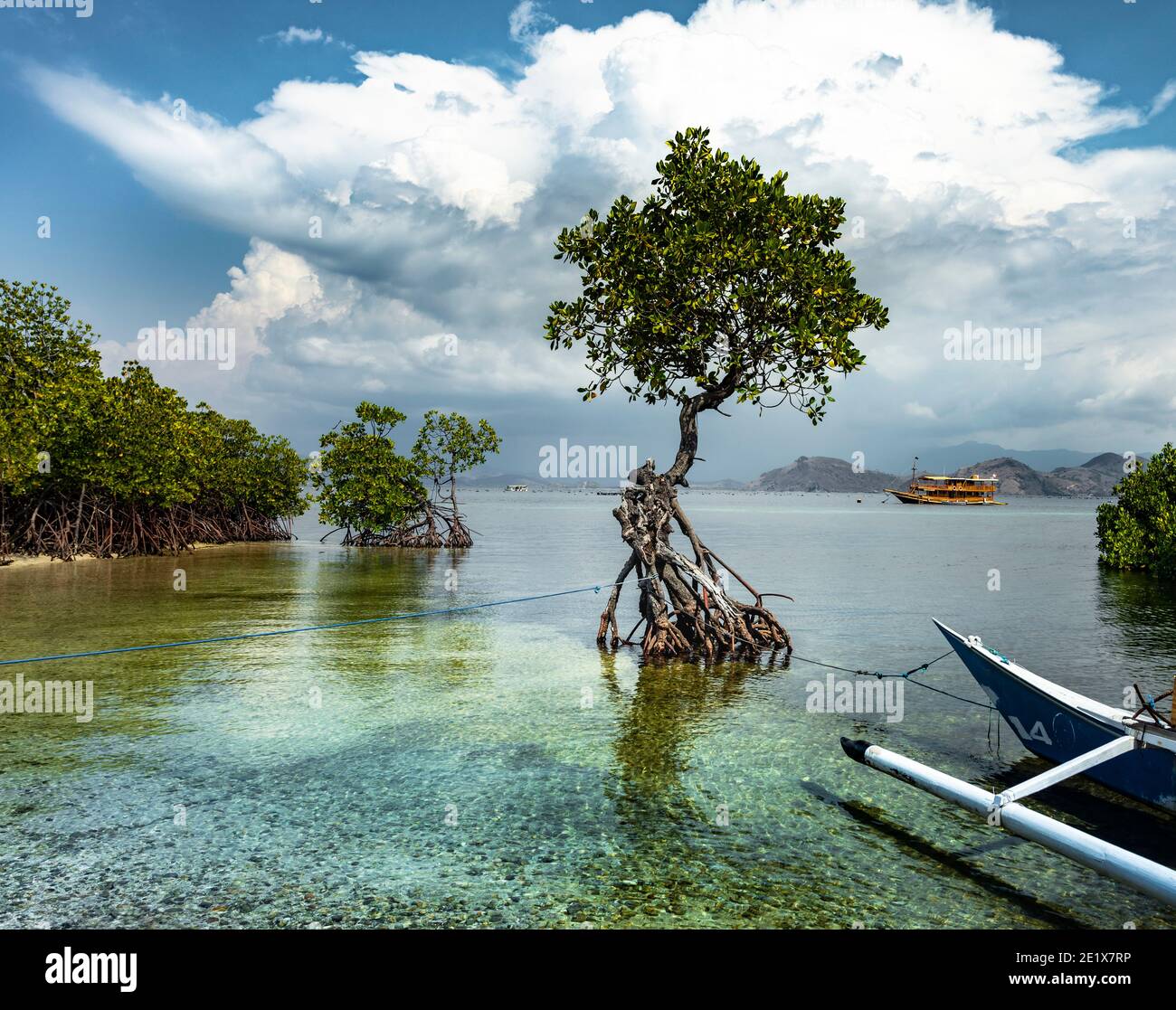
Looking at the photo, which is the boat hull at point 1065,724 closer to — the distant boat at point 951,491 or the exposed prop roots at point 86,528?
the exposed prop roots at point 86,528

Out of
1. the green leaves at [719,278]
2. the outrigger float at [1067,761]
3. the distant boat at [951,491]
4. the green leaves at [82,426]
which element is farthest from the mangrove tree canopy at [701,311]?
the distant boat at [951,491]

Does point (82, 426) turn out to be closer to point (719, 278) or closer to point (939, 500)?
point (719, 278)

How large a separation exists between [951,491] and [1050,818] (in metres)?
191

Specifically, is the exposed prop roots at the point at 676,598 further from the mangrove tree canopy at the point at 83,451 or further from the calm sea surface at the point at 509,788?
the mangrove tree canopy at the point at 83,451

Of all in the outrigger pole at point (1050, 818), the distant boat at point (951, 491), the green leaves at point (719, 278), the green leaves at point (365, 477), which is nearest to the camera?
the outrigger pole at point (1050, 818)

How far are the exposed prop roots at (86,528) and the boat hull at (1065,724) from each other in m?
38.6

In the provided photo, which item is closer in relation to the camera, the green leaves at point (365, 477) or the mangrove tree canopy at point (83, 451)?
the mangrove tree canopy at point (83, 451)

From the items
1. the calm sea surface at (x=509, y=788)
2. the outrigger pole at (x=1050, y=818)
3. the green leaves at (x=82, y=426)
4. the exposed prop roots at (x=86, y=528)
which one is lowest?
the calm sea surface at (x=509, y=788)

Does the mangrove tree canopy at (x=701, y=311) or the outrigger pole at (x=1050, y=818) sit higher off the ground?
the mangrove tree canopy at (x=701, y=311)

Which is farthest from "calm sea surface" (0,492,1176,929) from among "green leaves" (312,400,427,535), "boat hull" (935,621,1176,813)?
"green leaves" (312,400,427,535)

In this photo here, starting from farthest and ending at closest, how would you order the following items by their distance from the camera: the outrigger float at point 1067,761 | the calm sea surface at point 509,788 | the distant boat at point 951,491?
the distant boat at point 951,491
the calm sea surface at point 509,788
the outrigger float at point 1067,761

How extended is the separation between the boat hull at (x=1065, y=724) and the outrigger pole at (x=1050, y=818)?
297mm

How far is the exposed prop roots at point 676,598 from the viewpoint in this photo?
17.2m

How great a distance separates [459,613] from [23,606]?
1242 cm
